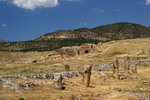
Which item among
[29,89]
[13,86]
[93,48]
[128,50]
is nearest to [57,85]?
[29,89]

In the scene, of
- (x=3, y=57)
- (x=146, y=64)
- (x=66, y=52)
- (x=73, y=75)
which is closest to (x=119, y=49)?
(x=66, y=52)

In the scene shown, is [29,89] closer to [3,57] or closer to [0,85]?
[0,85]

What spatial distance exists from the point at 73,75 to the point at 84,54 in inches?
1909

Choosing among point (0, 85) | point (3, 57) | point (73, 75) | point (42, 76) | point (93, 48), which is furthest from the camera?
point (3, 57)

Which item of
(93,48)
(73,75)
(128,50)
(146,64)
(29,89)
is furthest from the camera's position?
(93,48)

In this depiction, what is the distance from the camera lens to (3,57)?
120 m

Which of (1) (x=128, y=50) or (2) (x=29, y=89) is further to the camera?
(1) (x=128, y=50)

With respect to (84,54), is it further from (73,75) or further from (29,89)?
(29,89)

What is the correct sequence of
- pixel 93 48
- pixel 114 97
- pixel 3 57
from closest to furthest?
A: pixel 114 97, pixel 93 48, pixel 3 57

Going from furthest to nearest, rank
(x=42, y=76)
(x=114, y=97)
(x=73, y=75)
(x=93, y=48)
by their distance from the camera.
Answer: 1. (x=93, y=48)
2. (x=73, y=75)
3. (x=42, y=76)
4. (x=114, y=97)

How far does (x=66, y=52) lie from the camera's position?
287 ft

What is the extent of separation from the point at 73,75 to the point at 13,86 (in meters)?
14.1

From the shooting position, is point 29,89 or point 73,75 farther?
point 73,75

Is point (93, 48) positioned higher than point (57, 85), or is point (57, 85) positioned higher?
point (93, 48)
